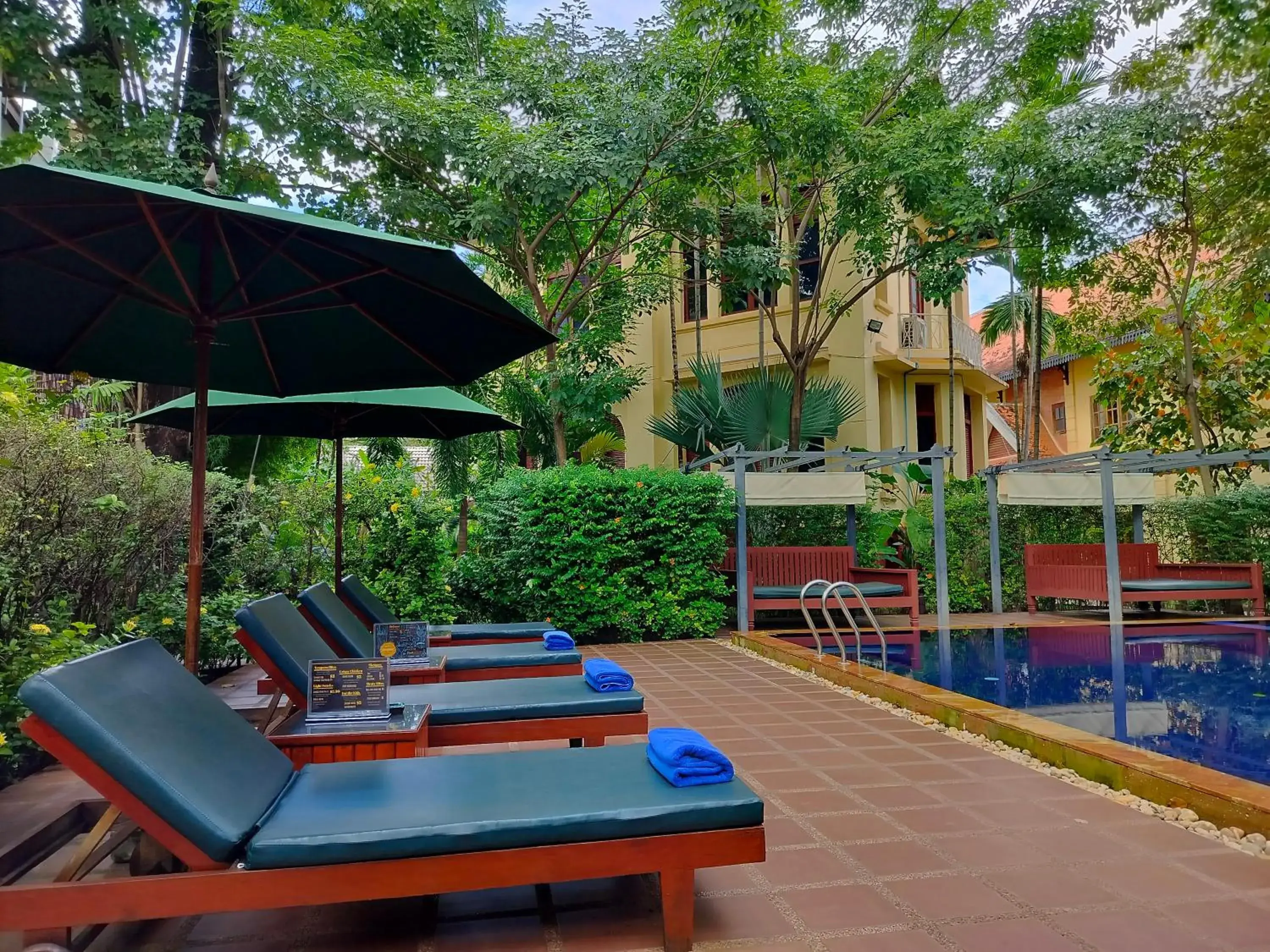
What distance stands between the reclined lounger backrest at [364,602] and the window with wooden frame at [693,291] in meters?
8.86

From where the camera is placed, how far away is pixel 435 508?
28.1 feet

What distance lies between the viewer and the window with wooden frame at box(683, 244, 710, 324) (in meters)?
14.3

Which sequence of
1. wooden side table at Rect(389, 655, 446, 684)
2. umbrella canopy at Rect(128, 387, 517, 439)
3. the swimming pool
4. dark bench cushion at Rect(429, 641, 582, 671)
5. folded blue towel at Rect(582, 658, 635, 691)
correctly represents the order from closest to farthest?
folded blue towel at Rect(582, 658, 635, 691) < wooden side table at Rect(389, 655, 446, 684) < the swimming pool < dark bench cushion at Rect(429, 641, 582, 671) < umbrella canopy at Rect(128, 387, 517, 439)

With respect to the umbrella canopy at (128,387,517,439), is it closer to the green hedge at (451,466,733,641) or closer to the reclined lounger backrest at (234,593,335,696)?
the reclined lounger backrest at (234,593,335,696)

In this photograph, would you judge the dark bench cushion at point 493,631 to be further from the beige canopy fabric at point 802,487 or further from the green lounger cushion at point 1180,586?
the green lounger cushion at point 1180,586

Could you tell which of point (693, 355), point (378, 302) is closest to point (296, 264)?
point (378, 302)

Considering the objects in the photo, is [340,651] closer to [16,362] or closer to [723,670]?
[16,362]

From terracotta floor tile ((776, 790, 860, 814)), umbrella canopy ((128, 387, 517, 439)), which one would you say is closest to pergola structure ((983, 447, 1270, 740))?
terracotta floor tile ((776, 790, 860, 814))

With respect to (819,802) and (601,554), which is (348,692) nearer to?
(819,802)

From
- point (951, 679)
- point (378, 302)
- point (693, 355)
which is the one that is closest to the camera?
point (378, 302)

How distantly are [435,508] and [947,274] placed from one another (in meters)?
7.18

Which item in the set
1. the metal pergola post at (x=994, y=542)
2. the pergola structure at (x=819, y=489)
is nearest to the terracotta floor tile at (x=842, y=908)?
the pergola structure at (x=819, y=489)

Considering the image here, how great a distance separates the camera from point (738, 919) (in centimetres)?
252

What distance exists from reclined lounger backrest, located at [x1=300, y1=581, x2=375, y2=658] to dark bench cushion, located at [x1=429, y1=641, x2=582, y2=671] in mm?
467
